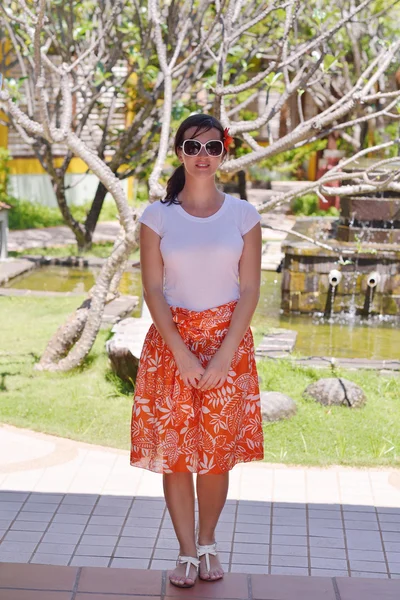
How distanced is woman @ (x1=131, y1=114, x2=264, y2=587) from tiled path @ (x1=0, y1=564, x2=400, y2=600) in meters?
0.10

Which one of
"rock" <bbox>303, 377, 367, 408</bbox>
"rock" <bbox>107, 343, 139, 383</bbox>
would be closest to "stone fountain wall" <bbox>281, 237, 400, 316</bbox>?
"rock" <bbox>303, 377, 367, 408</bbox>

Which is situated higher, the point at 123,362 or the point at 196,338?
the point at 196,338

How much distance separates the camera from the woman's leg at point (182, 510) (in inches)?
154

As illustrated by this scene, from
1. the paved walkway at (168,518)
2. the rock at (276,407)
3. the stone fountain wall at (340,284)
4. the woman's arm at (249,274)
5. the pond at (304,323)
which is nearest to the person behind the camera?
the woman's arm at (249,274)

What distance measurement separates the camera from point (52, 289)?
12414mm

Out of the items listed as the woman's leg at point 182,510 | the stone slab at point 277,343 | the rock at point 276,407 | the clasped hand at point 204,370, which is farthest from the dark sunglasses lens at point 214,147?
the stone slab at point 277,343

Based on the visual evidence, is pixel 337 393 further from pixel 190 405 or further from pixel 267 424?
pixel 190 405

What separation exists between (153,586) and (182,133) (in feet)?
6.21

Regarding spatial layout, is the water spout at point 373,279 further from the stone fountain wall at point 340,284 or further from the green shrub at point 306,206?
the green shrub at point 306,206

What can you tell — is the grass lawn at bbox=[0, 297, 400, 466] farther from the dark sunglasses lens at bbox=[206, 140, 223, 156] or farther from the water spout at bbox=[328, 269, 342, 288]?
the water spout at bbox=[328, 269, 342, 288]

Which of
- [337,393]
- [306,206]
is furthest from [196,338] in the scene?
[306,206]

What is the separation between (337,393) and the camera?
700cm

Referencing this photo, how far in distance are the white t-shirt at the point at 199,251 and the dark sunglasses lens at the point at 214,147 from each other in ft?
0.75

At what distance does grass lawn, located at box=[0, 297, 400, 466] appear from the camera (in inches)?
238
